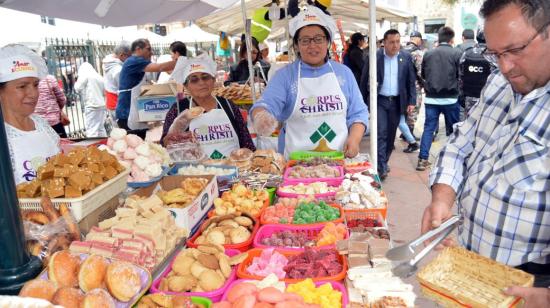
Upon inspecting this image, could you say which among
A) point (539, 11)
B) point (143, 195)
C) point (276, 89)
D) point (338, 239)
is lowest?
point (338, 239)

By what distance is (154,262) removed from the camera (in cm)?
194

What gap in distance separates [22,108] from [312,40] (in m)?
2.18

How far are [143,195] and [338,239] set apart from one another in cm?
122

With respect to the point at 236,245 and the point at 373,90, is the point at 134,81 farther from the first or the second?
the point at 236,245

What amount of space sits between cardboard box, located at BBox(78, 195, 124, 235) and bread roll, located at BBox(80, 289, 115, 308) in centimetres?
58

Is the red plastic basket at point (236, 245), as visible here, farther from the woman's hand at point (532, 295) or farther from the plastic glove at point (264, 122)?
the woman's hand at point (532, 295)

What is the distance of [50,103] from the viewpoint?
246 inches

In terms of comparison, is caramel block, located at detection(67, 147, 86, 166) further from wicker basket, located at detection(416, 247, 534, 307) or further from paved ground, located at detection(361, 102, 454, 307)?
paved ground, located at detection(361, 102, 454, 307)

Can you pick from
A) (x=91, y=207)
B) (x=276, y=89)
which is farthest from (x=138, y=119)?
(x=91, y=207)

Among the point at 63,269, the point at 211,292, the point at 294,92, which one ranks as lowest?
the point at 211,292

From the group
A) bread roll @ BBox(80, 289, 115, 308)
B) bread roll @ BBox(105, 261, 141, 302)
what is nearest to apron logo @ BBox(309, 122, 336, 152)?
bread roll @ BBox(105, 261, 141, 302)

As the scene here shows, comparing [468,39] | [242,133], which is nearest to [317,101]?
[242,133]

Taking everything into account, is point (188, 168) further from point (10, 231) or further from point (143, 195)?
point (10, 231)

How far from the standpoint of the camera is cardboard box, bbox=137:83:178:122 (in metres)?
6.83
